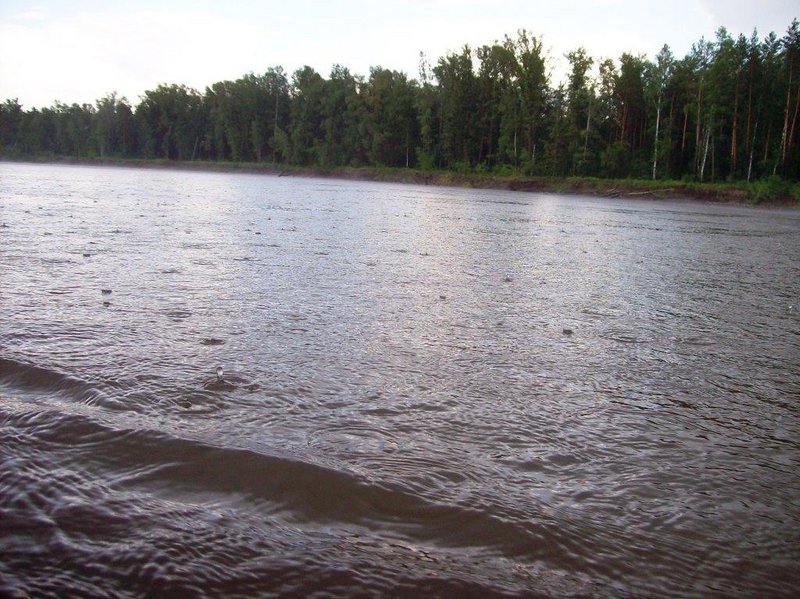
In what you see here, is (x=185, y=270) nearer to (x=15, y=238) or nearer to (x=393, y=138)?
(x=15, y=238)

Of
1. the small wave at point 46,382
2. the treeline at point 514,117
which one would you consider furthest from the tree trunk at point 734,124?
the small wave at point 46,382

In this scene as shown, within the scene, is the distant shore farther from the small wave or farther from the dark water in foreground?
the small wave

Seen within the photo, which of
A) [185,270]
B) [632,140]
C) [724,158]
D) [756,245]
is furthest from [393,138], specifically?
[185,270]

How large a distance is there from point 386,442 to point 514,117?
78.4 metres

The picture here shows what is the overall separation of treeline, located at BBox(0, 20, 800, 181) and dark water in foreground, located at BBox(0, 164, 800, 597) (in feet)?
206

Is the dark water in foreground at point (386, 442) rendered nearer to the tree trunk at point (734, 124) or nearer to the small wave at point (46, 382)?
the small wave at point (46, 382)

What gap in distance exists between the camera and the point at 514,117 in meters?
76.5

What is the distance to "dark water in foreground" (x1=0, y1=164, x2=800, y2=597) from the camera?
2199 millimetres

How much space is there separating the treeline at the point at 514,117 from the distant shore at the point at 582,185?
583 centimetres

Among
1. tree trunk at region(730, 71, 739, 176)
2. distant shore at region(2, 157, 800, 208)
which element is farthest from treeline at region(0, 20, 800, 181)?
distant shore at region(2, 157, 800, 208)

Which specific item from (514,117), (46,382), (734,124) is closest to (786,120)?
(734,124)

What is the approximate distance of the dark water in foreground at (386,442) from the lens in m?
2.20

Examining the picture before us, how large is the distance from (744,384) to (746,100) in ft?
220

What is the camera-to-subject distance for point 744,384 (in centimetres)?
434
